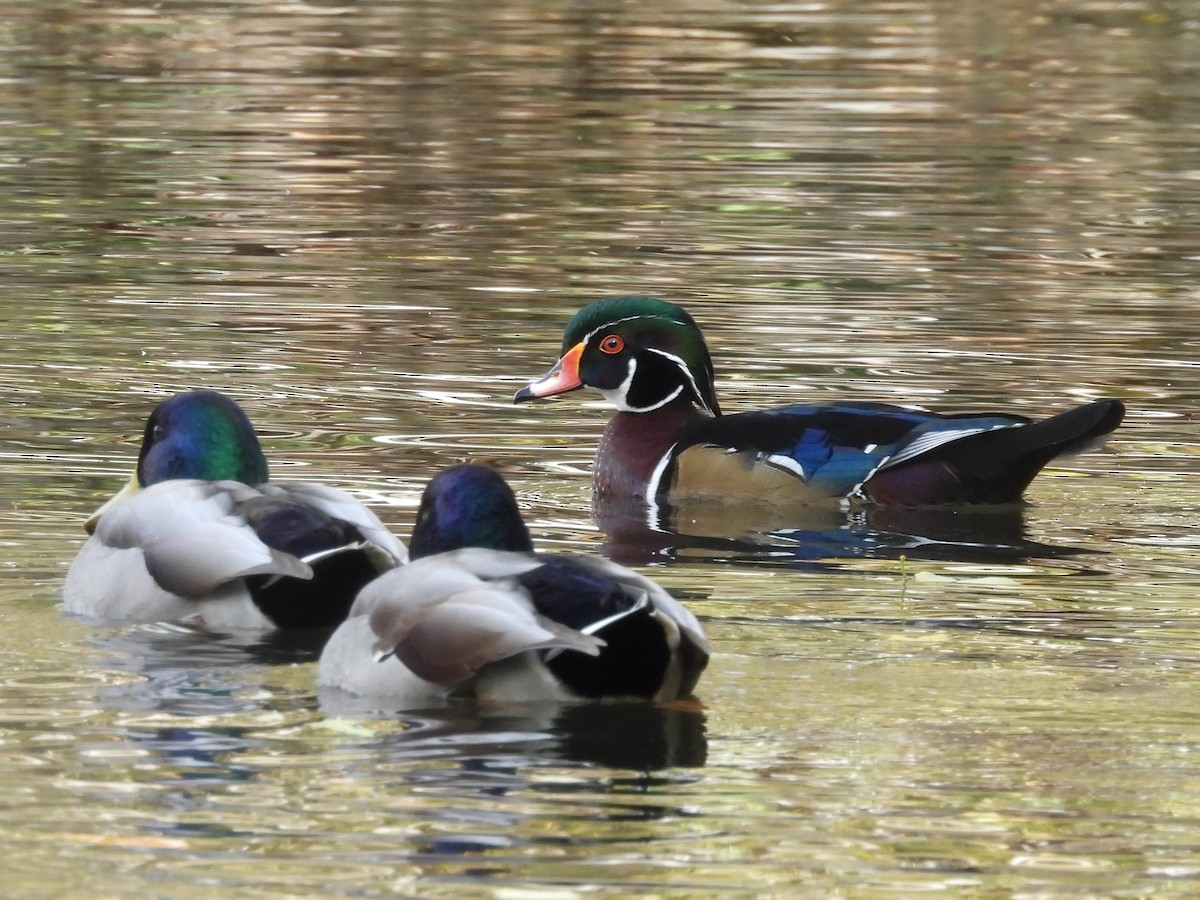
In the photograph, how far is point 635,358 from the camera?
1129 centimetres

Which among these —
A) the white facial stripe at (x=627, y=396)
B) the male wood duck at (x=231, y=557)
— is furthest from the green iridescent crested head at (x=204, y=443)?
the white facial stripe at (x=627, y=396)

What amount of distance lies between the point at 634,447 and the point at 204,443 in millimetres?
2636

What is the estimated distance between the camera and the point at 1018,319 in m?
14.2

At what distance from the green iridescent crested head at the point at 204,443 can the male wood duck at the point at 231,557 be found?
0.38 m

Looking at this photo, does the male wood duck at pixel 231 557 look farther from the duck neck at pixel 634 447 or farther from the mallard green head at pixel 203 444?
the duck neck at pixel 634 447

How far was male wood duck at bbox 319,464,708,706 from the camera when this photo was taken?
6.60 metres

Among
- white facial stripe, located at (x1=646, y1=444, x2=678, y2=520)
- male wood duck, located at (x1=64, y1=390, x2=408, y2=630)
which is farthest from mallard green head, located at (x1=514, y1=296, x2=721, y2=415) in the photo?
male wood duck, located at (x1=64, y1=390, x2=408, y2=630)

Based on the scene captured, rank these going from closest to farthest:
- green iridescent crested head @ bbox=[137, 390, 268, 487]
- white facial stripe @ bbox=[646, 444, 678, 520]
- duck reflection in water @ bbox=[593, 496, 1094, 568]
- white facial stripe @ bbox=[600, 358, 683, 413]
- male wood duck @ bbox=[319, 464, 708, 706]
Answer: male wood duck @ bbox=[319, 464, 708, 706], green iridescent crested head @ bbox=[137, 390, 268, 487], duck reflection in water @ bbox=[593, 496, 1094, 568], white facial stripe @ bbox=[646, 444, 678, 520], white facial stripe @ bbox=[600, 358, 683, 413]

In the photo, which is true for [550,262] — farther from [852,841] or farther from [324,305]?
[852,841]

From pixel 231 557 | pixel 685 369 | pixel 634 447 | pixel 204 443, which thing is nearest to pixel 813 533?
pixel 634 447

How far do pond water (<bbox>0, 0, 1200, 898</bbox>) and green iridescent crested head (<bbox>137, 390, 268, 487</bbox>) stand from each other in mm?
565

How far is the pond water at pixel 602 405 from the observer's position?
607cm

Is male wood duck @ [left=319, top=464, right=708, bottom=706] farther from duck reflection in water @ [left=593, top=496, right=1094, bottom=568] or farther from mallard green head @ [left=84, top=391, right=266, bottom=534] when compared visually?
duck reflection in water @ [left=593, top=496, right=1094, bottom=568]

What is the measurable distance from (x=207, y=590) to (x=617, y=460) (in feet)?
10.9
